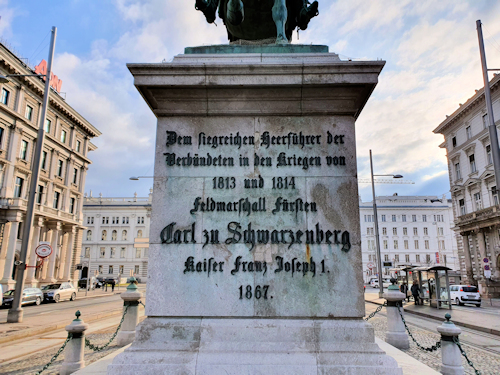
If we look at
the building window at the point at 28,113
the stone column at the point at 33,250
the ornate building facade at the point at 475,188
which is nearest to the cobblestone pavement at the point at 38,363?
the stone column at the point at 33,250

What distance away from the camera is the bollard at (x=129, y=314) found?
9.19 m

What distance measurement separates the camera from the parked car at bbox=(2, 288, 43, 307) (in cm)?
2655

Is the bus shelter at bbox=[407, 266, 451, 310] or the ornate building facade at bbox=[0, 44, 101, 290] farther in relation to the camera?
the ornate building facade at bbox=[0, 44, 101, 290]

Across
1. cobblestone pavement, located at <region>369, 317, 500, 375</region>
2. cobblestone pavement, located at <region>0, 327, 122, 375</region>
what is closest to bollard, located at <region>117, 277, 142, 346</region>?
cobblestone pavement, located at <region>0, 327, 122, 375</region>

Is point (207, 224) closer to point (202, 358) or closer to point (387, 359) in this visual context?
point (202, 358)

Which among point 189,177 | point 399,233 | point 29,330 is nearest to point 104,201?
point 399,233

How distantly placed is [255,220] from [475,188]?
45.3 meters

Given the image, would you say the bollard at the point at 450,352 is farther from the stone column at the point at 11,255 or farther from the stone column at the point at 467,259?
the stone column at the point at 467,259

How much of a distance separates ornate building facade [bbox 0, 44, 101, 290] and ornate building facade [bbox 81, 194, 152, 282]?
105 feet

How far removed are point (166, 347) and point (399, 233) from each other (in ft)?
299

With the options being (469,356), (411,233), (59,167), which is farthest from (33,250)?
(411,233)

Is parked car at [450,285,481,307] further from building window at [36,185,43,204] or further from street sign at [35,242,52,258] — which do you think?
building window at [36,185,43,204]

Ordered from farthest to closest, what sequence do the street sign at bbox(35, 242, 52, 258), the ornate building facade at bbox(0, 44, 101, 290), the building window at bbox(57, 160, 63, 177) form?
1. the building window at bbox(57, 160, 63, 177)
2. the ornate building facade at bbox(0, 44, 101, 290)
3. the street sign at bbox(35, 242, 52, 258)

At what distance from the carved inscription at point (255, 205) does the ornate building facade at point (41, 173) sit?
103 feet
